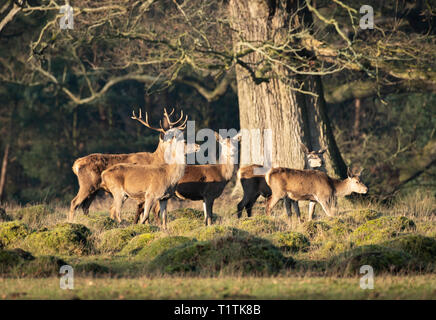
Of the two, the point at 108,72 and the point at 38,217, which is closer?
the point at 38,217

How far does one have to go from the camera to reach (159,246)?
11.2m

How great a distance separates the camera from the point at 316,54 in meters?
18.4

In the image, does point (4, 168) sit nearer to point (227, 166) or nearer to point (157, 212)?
point (157, 212)

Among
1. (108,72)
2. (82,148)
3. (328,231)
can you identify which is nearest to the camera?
(328,231)

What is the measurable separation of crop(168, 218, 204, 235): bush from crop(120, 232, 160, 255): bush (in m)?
0.94

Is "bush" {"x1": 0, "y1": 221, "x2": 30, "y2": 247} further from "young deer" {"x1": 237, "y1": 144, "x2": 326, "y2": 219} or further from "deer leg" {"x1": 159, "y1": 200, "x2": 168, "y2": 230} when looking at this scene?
"young deer" {"x1": 237, "y1": 144, "x2": 326, "y2": 219}

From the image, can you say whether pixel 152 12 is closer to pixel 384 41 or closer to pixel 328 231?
pixel 384 41

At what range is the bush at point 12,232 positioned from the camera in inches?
474

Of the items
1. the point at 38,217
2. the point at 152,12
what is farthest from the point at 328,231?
the point at 152,12

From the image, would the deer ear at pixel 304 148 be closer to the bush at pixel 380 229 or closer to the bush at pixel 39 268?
the bush at pixel 380 229

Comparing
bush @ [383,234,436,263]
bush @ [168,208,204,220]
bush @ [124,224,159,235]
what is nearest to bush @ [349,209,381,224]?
bush @ [168,208,204,220]
